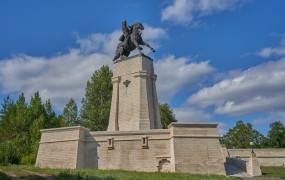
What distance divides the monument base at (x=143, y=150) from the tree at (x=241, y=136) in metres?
40.6

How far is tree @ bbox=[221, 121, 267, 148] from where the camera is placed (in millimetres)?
61406

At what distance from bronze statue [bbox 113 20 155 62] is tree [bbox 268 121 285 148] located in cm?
3529

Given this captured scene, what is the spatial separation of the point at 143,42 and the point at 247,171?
35.9ft

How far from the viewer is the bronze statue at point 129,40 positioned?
88.5 ft

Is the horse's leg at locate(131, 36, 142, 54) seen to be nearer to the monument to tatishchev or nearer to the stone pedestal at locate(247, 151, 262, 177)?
the monument to tatishchev

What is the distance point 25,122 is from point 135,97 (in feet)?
51.6

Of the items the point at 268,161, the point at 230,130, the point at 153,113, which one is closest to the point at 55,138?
the point at 153,113

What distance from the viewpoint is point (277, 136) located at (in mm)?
55594

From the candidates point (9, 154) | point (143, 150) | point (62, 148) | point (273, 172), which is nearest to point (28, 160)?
point (9, 154)

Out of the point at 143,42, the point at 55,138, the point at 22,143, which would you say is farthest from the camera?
the point at 22,143

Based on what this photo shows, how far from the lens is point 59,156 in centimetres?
2367

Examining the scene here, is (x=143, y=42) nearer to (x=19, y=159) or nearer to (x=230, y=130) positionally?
(x=19, y=159)

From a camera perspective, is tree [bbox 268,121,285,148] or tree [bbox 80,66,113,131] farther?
tree [bbox 268,121,285,148]

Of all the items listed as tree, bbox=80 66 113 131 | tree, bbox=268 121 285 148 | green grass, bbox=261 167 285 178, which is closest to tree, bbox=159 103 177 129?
tree, bbox=80 66 113 131
